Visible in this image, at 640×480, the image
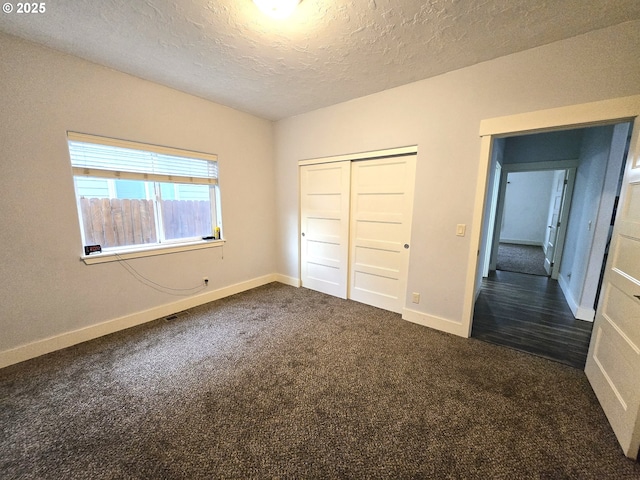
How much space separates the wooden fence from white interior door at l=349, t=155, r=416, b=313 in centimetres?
220

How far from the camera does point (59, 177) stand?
222cm

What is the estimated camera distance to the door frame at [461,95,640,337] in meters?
1.76

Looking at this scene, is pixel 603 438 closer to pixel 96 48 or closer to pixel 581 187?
pixel 581 187

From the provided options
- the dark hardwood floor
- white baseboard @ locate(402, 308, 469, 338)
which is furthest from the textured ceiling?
the dark hardwood floor

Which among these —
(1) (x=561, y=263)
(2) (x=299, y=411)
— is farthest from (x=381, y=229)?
(1) (x=561, y=263)

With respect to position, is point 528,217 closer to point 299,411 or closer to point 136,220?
point 299,411

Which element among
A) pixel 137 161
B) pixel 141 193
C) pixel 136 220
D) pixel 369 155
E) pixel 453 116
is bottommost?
pixel 136 220

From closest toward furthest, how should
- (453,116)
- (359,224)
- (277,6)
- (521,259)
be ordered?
1. (277,6)
2. (453,116)
3. (359,224)
4. (521,259)

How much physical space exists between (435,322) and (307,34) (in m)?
3.06

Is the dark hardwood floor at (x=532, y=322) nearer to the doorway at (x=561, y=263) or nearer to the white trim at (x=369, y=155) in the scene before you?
the doorway at (x=561, y=263)

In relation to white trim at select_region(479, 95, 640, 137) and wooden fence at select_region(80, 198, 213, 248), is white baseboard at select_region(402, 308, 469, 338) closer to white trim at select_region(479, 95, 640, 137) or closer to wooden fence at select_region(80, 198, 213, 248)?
white trim at select_region(479, 95, 640, 137)

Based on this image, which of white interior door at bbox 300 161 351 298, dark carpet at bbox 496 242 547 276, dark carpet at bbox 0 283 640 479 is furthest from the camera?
dark carpet at bbox 496 242 547 276

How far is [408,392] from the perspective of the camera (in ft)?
5.99

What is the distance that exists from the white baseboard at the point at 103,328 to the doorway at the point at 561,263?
3417mm
